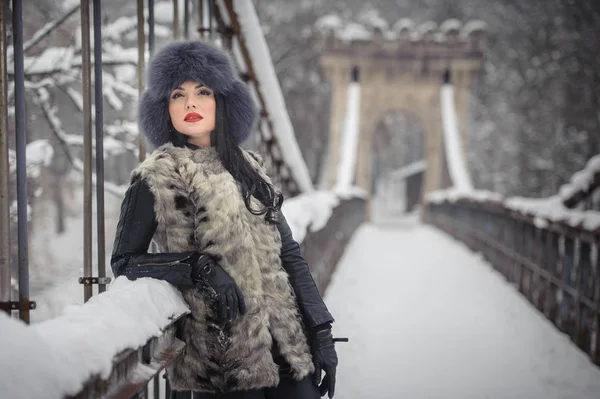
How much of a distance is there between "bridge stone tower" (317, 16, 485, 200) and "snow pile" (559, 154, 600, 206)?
10229 mm

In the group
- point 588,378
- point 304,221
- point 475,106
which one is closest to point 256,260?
point 304,221

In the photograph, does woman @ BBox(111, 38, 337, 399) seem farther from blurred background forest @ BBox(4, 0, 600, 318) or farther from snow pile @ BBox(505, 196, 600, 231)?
blurred background forest @ BBox(4, 0, 600, 318)

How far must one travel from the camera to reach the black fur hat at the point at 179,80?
5.26 feet

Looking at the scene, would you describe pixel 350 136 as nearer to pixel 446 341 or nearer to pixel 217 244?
pixel 446 341

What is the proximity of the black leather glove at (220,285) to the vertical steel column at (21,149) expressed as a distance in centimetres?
49

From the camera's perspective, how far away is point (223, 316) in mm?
1409

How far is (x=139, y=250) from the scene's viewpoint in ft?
4.70

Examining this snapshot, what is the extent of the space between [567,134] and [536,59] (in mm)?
3574

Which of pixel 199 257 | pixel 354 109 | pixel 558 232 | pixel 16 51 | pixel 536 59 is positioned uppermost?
pixel 536 59

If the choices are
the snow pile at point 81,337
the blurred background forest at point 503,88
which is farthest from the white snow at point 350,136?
the snow pile at point 81,337

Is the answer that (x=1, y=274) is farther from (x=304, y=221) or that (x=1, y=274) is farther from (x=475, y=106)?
(x=475, y=106)

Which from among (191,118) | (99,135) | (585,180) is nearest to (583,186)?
(585,180)

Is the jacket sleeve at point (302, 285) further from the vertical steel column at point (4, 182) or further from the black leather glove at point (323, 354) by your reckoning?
the vertical steel column at point (4, 182)

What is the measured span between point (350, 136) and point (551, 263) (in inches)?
401
